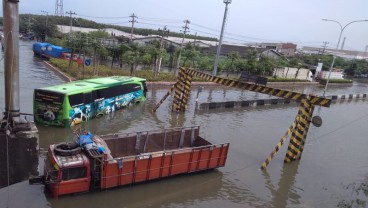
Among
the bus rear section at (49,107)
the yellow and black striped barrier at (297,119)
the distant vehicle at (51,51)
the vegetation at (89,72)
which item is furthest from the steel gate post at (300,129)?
the distant vehicle at (51,51)

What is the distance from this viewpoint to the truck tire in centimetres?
1249

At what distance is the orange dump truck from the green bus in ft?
19.0

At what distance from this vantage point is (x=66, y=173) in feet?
39.6

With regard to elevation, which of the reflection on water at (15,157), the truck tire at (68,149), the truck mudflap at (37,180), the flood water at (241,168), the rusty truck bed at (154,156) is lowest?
the flood water at (241,168)

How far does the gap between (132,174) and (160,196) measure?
5.05ft

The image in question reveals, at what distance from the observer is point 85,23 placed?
130 m

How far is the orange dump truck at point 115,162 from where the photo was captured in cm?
1220

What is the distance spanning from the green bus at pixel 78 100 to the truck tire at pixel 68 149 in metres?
6.64

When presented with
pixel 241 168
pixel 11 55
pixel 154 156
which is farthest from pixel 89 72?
pixel 11 55

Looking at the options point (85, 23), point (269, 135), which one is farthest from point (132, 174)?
point (85, 23)

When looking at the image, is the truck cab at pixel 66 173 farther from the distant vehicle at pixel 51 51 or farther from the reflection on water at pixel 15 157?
the distant vehicle at pixel 51 51

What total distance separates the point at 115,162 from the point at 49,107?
8839mm

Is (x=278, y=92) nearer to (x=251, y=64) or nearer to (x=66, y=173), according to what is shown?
(x=66, y=173)

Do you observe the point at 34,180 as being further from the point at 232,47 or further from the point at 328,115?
the point at 232,47
